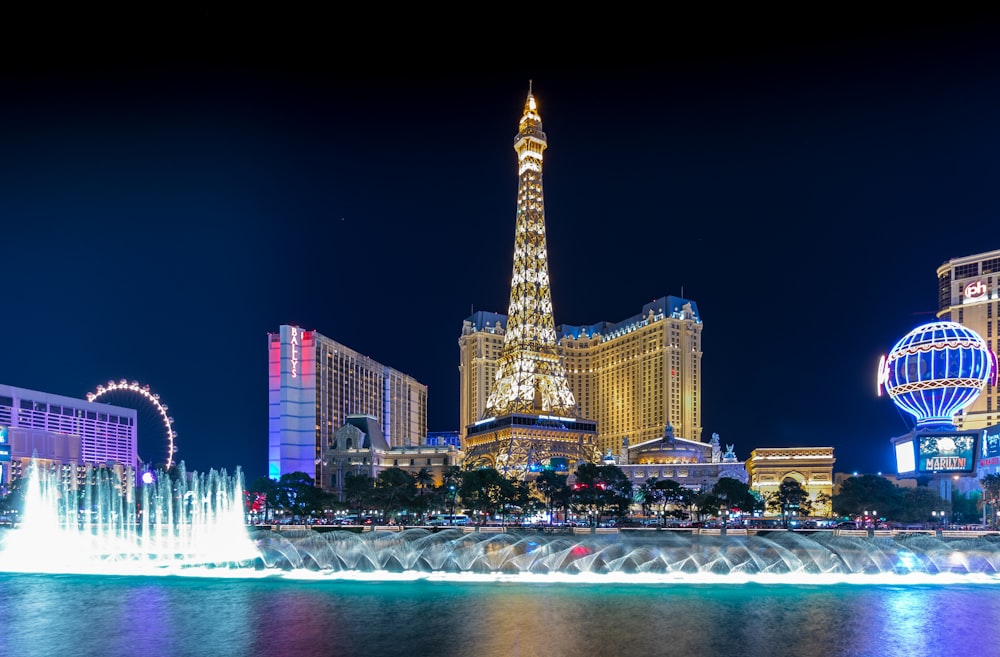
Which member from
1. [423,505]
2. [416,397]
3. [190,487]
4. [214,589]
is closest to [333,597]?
[214,589]

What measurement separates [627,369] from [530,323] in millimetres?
46541

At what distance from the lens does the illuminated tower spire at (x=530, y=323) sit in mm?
112812

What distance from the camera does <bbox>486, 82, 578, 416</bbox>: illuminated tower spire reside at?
113 m

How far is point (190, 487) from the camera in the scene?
120m

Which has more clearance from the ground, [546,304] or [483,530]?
[546,304]

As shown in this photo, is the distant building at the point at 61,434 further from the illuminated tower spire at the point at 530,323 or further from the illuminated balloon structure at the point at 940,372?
the illuminated balloon structure at the point at 940,372

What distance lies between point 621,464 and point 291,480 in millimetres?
52239

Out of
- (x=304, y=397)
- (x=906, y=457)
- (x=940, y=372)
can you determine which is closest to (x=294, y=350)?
(x=304, y=397)

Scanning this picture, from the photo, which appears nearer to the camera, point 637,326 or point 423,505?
point 423,505

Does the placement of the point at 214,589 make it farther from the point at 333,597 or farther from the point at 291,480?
the point at 291,480

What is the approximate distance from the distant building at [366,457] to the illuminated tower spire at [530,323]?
13.3 metres

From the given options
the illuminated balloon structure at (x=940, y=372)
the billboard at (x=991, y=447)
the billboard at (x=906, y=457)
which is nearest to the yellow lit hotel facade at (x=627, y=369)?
the billboard at (x=906, y=457)

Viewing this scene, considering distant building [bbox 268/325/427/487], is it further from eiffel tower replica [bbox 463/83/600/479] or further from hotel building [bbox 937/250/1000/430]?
hotel building [bbox 937/250/1000/430]

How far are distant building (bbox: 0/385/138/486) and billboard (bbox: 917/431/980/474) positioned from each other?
116 meters
